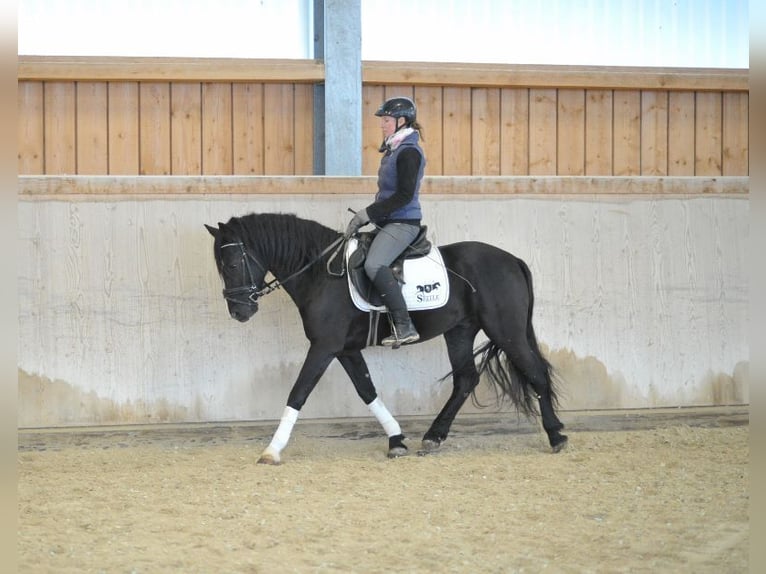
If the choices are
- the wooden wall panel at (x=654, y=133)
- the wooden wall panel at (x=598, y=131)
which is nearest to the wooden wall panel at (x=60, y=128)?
the wooden wall panel at (x=598, y=131)

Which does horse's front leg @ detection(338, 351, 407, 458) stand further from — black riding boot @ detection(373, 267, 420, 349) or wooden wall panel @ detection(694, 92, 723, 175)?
wooden wall panel @ detection(694, 92, 723, 175)

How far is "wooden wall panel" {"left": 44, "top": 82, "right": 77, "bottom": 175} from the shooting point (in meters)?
7.54

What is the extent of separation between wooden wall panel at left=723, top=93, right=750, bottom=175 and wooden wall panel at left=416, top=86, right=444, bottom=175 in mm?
2529

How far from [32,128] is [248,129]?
1674 mm

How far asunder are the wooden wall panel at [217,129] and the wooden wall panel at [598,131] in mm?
3015

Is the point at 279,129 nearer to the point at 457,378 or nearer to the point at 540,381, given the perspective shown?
the point at 457,378

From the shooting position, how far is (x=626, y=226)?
24.2 ft

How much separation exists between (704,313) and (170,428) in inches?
162

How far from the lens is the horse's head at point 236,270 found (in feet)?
19.3

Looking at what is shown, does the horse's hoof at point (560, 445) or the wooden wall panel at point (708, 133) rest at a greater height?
the wooden wall panel at point (708, 133)

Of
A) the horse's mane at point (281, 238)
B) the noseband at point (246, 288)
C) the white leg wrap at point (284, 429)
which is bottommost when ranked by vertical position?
the white leg wrap at point (284, 429)

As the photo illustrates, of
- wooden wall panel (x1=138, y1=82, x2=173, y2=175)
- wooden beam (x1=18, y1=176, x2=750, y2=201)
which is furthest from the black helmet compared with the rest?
wooden wall panel (x1=138, y1=82, x2=173, y2=175)

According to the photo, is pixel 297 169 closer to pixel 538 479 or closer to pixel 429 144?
pixel 429 144

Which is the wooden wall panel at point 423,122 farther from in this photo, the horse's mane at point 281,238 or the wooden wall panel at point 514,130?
the horse's mane at point 281,238
